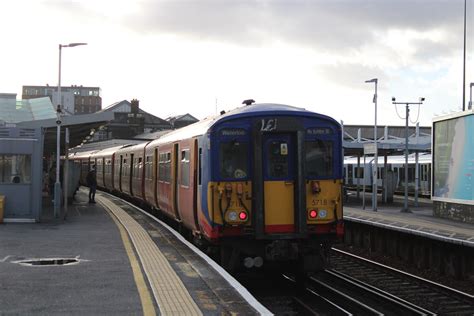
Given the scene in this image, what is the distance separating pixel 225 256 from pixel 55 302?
3.56 m

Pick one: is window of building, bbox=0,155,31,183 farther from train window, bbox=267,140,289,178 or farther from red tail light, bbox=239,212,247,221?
train window, bbox=267,140,289,178

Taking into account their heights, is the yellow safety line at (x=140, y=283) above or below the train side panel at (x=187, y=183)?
below

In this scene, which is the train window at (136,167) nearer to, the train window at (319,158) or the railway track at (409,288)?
the railway track at (409,288)

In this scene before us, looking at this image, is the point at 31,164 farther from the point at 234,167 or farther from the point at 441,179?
the point at 441,179

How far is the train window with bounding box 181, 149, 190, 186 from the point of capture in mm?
12055

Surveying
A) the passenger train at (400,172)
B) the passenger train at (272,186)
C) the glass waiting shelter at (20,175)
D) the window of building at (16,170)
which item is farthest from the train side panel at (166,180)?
the passenger train at (400,172)

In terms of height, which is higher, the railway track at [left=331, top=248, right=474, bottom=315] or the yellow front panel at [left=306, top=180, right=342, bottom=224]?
the yellow front panel at [left=306, top=180, right=342, bottom=224]

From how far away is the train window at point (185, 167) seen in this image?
39.5 ft

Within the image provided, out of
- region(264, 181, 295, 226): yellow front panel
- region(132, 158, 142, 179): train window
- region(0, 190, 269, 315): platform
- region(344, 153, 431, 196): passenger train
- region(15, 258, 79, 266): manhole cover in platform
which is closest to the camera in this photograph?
region(0, 190, 269, 315): platform

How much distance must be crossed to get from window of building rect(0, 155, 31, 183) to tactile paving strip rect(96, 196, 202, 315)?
5293 mm

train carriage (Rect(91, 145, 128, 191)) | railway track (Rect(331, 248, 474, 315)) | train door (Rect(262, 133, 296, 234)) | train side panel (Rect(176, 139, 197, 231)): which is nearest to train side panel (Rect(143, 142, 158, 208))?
train side panel (Rect(176, 139, 197, 231))

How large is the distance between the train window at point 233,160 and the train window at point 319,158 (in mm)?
1102

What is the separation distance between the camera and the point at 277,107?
10.5 meters

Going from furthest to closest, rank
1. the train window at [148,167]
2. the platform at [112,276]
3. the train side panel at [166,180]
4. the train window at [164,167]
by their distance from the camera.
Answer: the train window at [148,167]
the train window at [164,167]
the train side panel at [166,180]
the platform at [112,276]
